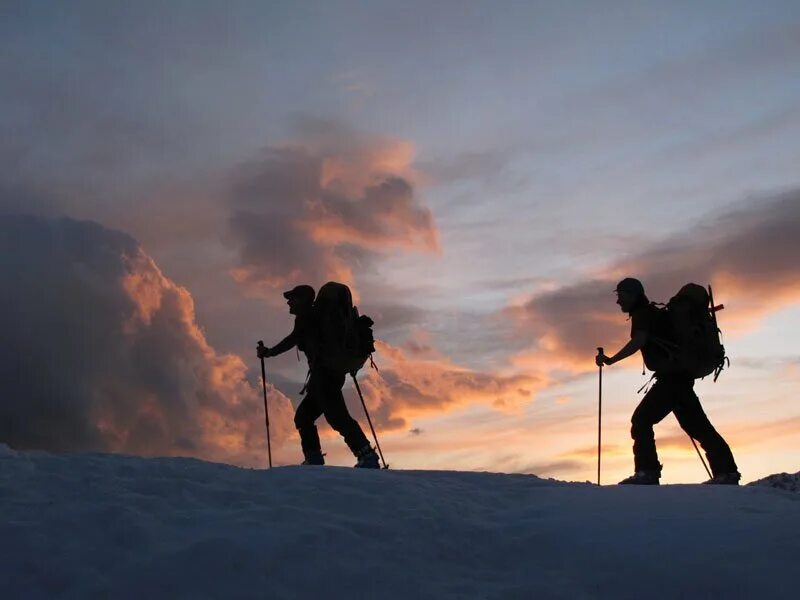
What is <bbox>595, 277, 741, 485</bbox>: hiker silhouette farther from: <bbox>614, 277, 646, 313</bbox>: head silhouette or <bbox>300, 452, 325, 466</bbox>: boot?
<bbox>300, 452, 325, 466</bbox>: boot

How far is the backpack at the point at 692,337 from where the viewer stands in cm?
1176

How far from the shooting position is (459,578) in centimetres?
677

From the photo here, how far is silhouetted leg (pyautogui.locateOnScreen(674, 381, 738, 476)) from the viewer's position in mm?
11711

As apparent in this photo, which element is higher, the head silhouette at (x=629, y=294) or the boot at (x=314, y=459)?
the head silhouette at (x=629, y=294)

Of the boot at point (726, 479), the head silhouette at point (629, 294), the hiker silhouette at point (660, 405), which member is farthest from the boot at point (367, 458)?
the boot at point (726, 479)

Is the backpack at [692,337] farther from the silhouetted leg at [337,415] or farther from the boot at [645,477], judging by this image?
the silhouetted leg at [337,415]

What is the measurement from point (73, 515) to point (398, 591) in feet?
9.06

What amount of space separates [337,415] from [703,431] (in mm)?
4746

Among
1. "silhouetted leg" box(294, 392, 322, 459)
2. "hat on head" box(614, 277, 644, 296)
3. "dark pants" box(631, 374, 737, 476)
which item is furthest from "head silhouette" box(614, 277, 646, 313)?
"silhouetted leg" box(294, 392, 322, 459)

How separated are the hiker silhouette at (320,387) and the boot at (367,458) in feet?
0.04

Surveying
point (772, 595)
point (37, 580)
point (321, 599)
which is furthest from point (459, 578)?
point (37, 580)

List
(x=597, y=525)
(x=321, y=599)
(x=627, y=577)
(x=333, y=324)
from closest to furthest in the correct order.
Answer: (x=321, y=599) < (x=627, y=577) < (x=597, y=525) < (x=333, y=324)

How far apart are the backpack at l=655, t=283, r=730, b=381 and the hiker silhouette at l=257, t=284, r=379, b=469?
4.12 m

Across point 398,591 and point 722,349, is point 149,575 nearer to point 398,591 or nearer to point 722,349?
point 398,591
